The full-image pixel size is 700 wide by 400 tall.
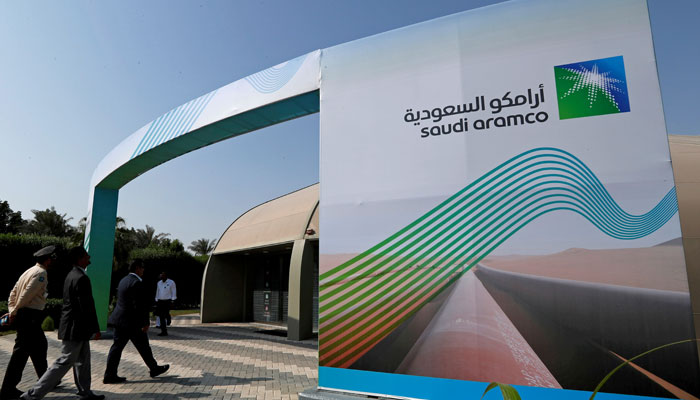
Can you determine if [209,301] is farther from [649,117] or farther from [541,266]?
[649,117]

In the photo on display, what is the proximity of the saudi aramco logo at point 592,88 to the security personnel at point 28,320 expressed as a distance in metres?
6.46

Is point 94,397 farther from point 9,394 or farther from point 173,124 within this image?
point 173,124

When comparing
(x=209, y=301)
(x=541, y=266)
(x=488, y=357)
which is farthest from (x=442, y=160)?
(x=209, y=301)

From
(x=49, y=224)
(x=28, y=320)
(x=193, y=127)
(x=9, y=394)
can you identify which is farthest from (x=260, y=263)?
(x=49, y=224)

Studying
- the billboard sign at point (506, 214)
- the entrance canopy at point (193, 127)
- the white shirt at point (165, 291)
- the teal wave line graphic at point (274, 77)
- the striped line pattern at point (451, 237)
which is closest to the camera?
the billboard sign at point (506, 214)

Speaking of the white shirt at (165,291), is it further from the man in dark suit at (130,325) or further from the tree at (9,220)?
the tree at (9,220)

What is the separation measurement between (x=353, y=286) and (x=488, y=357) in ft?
5.22

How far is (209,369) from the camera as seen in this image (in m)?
7.27

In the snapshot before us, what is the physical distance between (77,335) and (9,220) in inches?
1620

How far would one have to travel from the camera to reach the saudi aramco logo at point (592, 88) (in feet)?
13.1

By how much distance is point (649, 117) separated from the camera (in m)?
3.88

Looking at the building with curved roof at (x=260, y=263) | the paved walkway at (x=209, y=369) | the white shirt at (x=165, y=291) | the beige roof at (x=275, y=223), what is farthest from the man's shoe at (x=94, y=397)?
the white shirt at (x=165, y=291)

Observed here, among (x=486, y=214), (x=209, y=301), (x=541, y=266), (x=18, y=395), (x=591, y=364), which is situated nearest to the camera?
(x=591, y=364)

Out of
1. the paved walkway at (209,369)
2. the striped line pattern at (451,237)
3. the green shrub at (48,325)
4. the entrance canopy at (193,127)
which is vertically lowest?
the paved walkway at (209,369)
